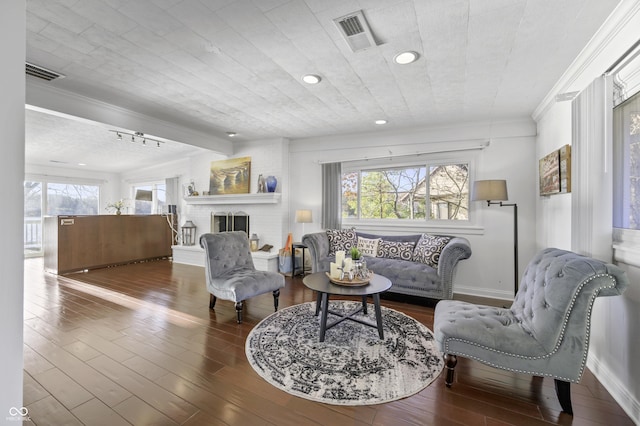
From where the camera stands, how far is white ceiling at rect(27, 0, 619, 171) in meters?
1.87

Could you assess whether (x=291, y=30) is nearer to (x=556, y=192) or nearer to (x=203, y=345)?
(x=203, y=345)

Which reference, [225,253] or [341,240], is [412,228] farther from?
[225,253]

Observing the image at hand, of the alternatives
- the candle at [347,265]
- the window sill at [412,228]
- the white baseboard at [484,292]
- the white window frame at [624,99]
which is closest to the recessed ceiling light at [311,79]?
the candle at [347,265]

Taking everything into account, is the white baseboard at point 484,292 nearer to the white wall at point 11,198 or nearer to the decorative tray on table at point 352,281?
the decorative tray on table at point 352,281

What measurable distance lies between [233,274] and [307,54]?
247 centimetres

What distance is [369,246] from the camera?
14.6ft

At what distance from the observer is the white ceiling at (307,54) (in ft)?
6.15

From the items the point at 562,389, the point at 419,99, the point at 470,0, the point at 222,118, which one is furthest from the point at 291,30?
the point at 562,389

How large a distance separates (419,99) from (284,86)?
1612 millimetres

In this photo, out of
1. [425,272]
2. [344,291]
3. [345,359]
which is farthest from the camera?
[425,272]

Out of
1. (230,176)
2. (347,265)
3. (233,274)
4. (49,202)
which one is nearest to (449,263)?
(347,265)

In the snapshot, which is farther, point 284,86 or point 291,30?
point 284,86

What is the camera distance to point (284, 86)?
3070 millimetres

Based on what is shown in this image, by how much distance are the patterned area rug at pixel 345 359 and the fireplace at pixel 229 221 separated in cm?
310
